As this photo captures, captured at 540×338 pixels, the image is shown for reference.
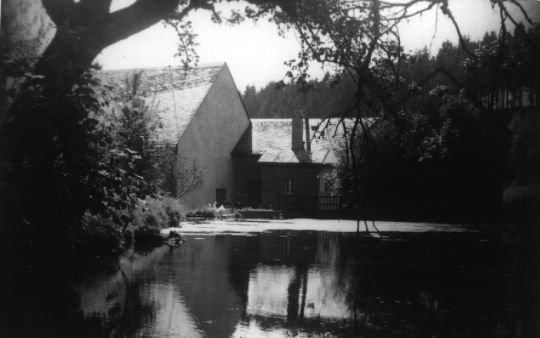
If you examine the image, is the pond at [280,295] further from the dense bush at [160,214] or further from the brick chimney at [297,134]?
the brick chimney at [297,134]

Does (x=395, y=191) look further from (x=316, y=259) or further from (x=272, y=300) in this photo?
(x=272, y=300)

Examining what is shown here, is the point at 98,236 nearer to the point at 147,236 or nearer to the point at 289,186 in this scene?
the point at 147,236

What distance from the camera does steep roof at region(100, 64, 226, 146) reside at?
104ft

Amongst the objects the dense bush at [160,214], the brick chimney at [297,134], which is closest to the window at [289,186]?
the brick chimney at [297,134]

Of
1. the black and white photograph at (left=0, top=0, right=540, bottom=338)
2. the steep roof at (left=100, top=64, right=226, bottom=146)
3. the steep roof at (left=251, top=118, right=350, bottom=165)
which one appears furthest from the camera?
the steep roof at (left=251, top=118, right=350, bottom=165)

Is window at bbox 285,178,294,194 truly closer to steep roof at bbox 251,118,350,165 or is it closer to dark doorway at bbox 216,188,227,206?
steep roof at bbox 251,118,350,165

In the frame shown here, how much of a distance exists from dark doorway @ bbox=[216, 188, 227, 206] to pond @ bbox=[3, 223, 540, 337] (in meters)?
21.5

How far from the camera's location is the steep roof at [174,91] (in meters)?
31.8

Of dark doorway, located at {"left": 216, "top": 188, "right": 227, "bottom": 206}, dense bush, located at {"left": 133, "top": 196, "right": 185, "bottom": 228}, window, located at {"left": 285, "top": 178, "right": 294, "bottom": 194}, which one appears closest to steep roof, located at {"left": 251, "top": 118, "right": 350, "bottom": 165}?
window, located at {"left": 285, "top": 178, "right": 294, "bottom": 194}

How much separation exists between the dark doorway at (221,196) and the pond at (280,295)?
21.5 m

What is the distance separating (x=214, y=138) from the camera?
39.1 m

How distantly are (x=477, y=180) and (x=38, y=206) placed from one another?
2839cm

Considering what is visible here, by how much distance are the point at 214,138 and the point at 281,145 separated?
6765 mm

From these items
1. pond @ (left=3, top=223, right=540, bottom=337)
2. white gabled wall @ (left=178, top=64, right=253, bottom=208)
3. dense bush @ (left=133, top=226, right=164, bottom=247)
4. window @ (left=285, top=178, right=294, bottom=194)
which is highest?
white gabled wall @ (left=178, top=64, right=253, bottom=208)
